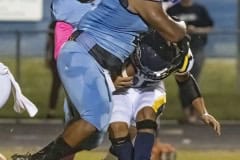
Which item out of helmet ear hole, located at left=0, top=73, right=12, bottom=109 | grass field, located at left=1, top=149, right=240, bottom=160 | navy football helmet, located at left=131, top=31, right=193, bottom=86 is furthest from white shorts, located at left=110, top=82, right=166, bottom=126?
grass field, located at left=1, top=149, right=240, bottom=160

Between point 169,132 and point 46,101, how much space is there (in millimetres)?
2516

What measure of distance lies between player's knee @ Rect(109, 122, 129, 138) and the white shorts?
0.08m

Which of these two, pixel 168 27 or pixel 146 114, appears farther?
pixel 146 114

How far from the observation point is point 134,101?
879 cm

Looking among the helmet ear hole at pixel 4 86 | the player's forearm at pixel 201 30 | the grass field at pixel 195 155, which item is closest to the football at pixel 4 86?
the helmet ear hole at pixel 4 86

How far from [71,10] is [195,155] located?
12.9ft

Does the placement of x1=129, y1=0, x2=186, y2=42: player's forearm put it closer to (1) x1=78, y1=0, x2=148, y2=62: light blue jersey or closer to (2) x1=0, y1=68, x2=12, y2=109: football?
(1) x1=78, y1=0, x2=148, y2=62: light blue jersey

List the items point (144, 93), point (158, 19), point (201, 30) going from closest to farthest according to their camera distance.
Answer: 1. point (158, 19)
2. point (144, 93)
3. point (201, 30)

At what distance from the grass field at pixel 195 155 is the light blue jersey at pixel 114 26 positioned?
9.99ft

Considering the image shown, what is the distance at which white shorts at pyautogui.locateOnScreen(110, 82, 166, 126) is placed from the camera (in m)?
8.69

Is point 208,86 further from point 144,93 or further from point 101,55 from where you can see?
point 101,55

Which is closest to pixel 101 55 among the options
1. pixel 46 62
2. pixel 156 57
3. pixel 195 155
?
pixel 156 57

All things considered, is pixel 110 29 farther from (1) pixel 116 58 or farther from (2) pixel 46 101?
(2) pixel 46 101

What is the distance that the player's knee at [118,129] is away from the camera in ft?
28.1
